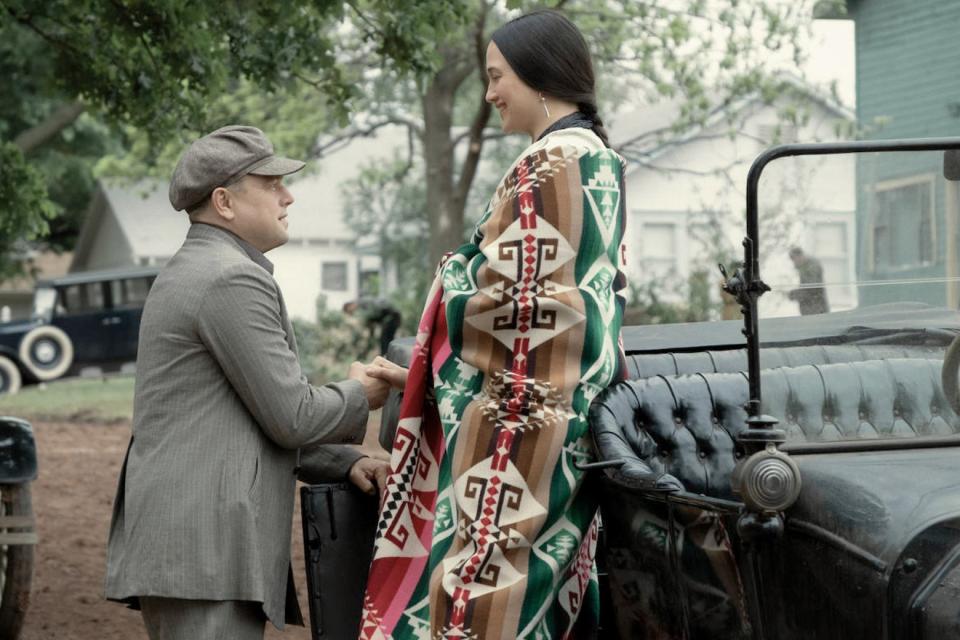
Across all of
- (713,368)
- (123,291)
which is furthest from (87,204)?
(713,368)

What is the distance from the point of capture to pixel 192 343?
363cm

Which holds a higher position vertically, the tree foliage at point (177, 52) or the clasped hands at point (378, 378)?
the tree foliage at point (177, 52)

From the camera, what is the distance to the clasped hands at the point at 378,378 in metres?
4.04

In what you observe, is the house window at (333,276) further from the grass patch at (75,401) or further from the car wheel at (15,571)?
the car wheel at (15,571)

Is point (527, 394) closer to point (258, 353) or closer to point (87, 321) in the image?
point (258, 353)

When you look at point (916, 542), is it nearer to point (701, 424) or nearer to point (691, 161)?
point (701, 424)

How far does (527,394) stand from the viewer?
11.5 feet

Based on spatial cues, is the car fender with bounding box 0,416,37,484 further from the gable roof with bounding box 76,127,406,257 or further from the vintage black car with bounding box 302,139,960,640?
the gable roof with bounding box 76,127,406,257

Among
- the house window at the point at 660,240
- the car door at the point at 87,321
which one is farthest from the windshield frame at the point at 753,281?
the house window at the point at 660,240

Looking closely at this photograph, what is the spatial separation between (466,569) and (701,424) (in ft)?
3.39

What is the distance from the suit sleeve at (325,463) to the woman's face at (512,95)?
1050mm

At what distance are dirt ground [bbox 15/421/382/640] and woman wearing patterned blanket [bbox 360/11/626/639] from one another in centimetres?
401

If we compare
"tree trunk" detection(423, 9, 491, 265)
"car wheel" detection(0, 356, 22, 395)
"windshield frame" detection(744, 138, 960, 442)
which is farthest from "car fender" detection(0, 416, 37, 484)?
"car wheel" detection(0, 356, 22, 395)

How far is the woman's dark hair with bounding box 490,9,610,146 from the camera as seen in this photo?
147 inches
